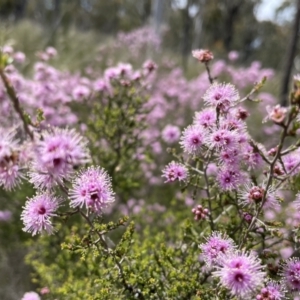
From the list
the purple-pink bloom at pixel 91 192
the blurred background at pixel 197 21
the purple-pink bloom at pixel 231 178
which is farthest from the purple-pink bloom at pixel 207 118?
the blurred background at pixel 197 21

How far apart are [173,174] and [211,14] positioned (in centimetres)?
2391

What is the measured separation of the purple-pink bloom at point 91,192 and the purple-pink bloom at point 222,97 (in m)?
0.59

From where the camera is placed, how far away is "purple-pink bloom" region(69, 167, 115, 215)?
1548mm

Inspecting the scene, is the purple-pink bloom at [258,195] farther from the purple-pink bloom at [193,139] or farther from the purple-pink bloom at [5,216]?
the purple-pink bloom at [5,216]

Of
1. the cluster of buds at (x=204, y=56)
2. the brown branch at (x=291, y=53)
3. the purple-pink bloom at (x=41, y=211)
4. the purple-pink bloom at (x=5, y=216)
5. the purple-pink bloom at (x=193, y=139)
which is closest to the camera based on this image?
the purple-pink bloom at (x=41, y=211)

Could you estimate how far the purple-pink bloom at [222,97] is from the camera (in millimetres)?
1872

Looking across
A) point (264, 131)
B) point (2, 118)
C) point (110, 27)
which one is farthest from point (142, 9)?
point (2, 118)

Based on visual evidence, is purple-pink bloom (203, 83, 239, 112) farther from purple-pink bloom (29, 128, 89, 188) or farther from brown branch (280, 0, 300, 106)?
brown branch (280, 0, 300, 106)

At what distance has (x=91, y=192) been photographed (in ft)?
5.09

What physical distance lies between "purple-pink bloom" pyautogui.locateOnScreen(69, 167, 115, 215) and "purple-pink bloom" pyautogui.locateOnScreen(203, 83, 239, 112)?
1.95ft

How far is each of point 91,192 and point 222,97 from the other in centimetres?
70

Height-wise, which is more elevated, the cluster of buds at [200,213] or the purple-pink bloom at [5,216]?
the purple-pink bloom at [5,216]

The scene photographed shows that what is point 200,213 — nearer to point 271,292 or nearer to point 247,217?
point 247,217

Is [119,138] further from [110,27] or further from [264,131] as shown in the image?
[110,27]
